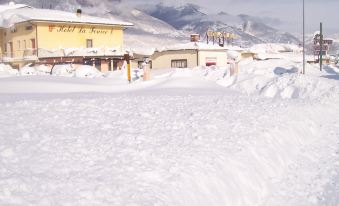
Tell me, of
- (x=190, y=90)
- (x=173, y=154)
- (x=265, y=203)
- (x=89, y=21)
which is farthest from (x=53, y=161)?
(x=89, y=21)

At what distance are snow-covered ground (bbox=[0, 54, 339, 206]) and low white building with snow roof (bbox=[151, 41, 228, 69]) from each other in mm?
28908

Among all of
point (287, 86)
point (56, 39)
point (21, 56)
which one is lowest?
point (287, 86)

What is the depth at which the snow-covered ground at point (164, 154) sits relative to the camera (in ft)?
18.1

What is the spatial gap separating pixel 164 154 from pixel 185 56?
36.6 metres

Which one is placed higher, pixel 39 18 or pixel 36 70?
pixel 39 18

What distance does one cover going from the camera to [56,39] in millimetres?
47219

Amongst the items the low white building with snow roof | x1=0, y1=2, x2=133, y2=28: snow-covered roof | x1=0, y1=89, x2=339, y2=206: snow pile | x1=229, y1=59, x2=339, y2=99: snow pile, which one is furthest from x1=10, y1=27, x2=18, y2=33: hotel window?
x1=0, y1=89, x2=339, y2=206: snow pile

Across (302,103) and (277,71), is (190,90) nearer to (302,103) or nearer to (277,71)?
(302,103)

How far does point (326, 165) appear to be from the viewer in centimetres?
864

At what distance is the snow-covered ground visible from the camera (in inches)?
217

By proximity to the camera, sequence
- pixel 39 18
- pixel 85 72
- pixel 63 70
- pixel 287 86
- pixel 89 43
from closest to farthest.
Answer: pixel 287 86 → pixel 85 72 → pixel 63 70 → pixel 39 18 → pixel 89 43

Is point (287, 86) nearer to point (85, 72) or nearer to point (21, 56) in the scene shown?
point (85, 72)

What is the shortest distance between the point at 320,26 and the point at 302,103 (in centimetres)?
3409

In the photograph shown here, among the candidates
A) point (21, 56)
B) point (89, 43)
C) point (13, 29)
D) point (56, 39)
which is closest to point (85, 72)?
point (56, 39)
